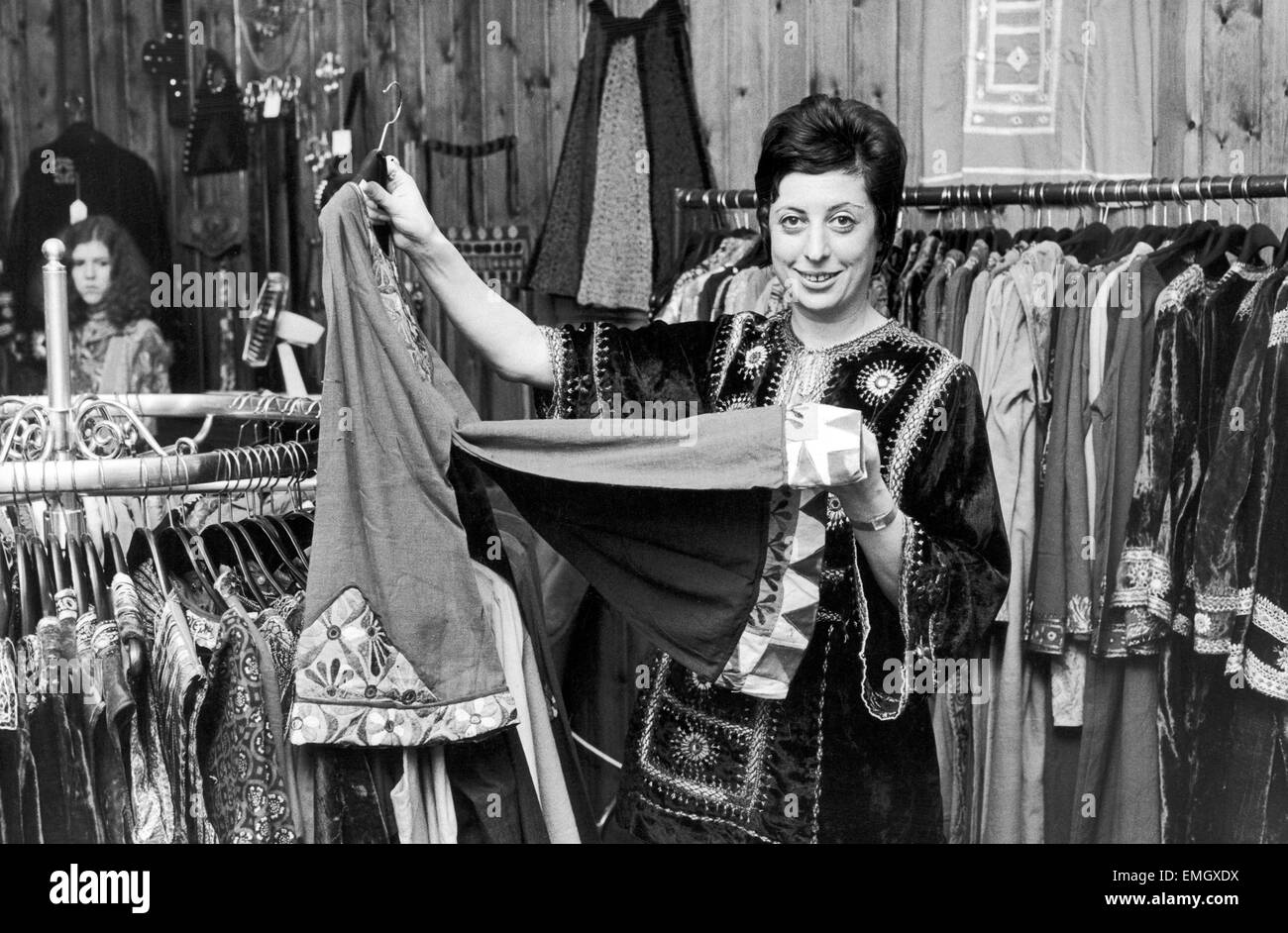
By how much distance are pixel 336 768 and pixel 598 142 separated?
5.77 feet

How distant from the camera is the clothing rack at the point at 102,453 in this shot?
5.30 feet

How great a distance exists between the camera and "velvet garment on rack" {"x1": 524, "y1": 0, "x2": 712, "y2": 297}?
3.04 m

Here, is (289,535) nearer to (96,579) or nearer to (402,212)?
(96,579)

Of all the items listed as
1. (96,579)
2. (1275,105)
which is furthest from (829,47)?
(96,579)

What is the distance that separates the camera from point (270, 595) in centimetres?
176

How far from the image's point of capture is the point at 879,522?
165 centimetres

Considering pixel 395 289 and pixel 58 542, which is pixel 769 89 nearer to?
pixel 395 289

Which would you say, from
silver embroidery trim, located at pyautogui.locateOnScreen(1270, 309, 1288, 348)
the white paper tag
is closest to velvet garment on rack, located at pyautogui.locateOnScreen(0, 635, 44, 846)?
silver embroidery trim, located at pyautogui.locateOnScreen(1270, 309, 1288, 348)

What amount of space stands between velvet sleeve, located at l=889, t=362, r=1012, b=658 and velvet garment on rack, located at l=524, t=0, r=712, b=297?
1.33 meters

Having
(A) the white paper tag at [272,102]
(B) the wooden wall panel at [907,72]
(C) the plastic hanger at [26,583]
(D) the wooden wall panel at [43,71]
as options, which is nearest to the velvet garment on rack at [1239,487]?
(B) the wooden wall panel at [907,72]

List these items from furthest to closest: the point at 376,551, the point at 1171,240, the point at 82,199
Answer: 1. the point at 82,199
2. the point at 1171,240
3. the point at 376,551

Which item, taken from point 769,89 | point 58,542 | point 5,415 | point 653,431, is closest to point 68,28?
point 769,89

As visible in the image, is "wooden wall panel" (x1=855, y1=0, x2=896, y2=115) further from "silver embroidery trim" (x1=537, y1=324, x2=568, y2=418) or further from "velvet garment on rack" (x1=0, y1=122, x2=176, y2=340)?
"velvet garment on rack" (x1=0, y1=122, x2=176, y2=340)

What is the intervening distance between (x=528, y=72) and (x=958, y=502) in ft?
6.32
